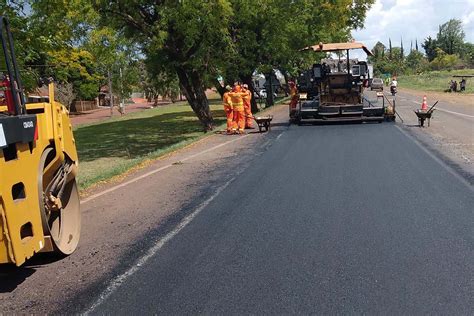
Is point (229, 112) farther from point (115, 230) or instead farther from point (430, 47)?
point (430, 47)

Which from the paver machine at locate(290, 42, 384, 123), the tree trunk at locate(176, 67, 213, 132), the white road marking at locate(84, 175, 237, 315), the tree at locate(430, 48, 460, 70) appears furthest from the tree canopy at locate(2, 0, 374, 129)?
the tree at locate(430, 48, 460, 70)

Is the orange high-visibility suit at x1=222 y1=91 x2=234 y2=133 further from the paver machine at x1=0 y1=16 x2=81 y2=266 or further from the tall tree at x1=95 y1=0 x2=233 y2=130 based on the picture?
the paver machine at x1=0 y1=16 x2=81 y2=266

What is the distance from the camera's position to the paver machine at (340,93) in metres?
18.4

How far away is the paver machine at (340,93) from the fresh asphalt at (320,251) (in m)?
9.17

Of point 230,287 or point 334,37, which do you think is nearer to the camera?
point 230,287

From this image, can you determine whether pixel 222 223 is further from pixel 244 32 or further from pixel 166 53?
pixel 244 32

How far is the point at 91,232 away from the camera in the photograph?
6699 millimetres

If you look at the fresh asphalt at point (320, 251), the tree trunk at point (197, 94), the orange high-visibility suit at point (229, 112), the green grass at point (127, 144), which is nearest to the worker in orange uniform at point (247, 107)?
the orange high-visibility suit at point (229, 112)

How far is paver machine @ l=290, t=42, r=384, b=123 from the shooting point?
18.4 m

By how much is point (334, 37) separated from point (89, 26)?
26506 millimetres

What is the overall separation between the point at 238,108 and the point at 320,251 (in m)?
13.6

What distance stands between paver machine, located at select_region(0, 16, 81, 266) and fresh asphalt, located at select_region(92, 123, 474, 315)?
92 centimetres

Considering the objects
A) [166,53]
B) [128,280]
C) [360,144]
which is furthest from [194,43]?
[128,280]

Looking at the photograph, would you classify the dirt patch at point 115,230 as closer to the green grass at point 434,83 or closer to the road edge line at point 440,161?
the road edge line at point 440,161
